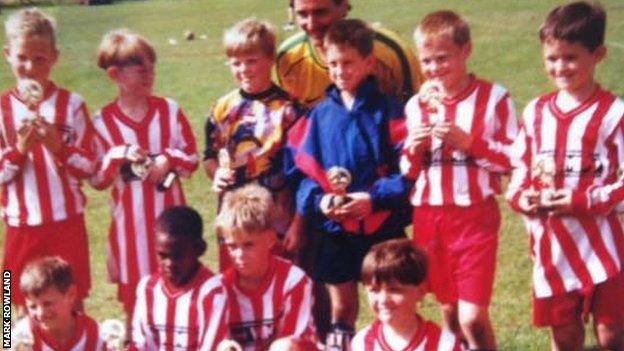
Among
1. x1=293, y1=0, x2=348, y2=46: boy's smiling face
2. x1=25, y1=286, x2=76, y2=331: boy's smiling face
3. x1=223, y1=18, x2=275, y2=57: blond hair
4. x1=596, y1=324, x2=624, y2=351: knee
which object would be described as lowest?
x1=596, y1=324, x2=624, y2=351: knee

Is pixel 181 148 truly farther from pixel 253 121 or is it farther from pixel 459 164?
pixel 459 164

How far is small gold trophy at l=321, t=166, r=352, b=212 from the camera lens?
393 cm

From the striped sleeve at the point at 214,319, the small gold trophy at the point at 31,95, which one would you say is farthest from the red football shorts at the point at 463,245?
the small gold trophy at the point at 31,95

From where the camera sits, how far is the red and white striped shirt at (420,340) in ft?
11.5

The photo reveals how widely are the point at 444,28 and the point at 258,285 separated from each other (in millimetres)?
1003

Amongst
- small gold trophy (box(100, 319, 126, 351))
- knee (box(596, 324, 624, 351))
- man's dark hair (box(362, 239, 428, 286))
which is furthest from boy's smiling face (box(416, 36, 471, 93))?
small gold trophy (box(100, 319, 126, 351))

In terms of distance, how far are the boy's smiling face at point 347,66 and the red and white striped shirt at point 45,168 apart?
91cm

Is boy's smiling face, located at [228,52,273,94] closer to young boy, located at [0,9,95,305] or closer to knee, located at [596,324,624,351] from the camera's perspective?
young boy, located at [0,9,95,305]

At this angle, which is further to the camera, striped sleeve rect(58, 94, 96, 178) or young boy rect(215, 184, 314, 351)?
striped sleeve rect(58, 94, 96, 178)

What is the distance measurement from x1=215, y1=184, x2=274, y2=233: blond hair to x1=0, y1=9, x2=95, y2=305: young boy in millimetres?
613

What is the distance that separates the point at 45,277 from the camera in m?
3.83

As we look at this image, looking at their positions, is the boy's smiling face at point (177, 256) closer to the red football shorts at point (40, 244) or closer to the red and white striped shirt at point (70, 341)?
the red and white striped shirt at point (70, 341)

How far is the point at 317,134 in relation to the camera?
4.05 m

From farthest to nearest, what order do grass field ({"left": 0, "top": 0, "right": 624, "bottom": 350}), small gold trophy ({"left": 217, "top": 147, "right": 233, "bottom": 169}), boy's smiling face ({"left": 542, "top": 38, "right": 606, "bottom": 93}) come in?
1. grass field ({"left": 0, "top": 0, "right": 624, "bottom": 350})
2. small gold trophy ({"left": 217, "top": 147, "right": 233, "bottom": 169})
3. boy's smiling face ({"left": 542, "top": 38, "right": 606, "bottom": 93})
